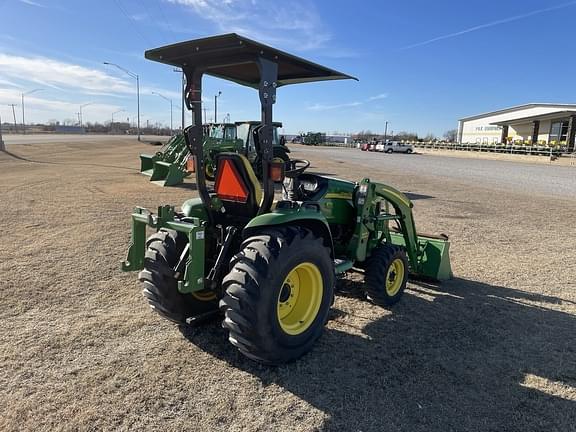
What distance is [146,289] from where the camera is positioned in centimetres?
384

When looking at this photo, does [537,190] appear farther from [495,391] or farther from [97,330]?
[97,330]

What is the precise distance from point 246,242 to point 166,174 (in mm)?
12847

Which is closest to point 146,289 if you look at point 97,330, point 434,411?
point 97,330

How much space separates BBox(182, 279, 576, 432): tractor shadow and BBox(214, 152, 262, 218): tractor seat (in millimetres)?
1223

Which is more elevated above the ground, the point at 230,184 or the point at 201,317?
the point at 230,184

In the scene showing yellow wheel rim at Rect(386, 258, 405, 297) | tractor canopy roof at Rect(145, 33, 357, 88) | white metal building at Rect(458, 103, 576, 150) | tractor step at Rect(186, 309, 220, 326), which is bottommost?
tractor step at Rect(186, 309, 220, 326)

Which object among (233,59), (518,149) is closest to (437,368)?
(233,59)

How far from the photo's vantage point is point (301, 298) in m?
3.86

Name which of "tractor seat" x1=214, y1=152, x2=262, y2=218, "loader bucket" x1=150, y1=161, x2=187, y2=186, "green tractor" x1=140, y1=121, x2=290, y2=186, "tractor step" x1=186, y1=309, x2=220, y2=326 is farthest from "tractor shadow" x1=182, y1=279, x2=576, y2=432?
"loader bucket" x1=150, y1=161, x2=187, y2=186

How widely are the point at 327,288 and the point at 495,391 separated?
4.93ft

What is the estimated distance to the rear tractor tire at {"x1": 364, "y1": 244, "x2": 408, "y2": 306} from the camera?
15.5 ft

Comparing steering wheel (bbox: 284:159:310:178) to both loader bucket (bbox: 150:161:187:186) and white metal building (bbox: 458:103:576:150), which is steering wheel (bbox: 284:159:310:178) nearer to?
loader bucket (bbox: 150:161:187:186)

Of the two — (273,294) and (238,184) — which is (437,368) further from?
(238,184)

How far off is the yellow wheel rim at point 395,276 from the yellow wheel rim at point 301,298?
1437 mm
